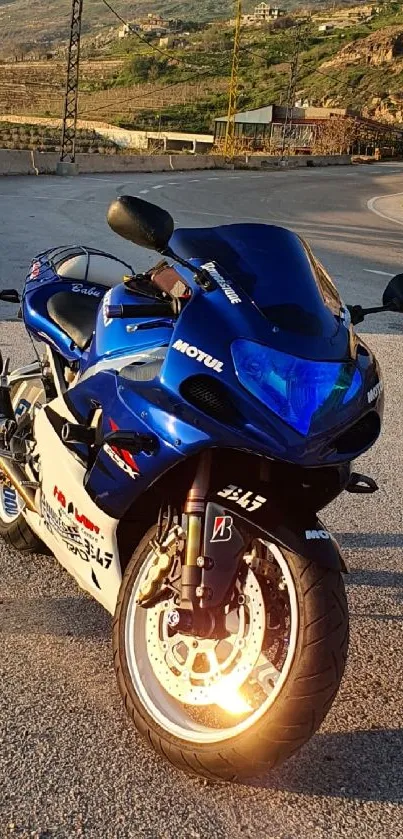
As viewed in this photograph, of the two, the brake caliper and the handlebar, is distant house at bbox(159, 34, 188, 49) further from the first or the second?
the brake caliper

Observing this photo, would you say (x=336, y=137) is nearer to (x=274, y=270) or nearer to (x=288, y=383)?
Answer: (x=274, y=270)

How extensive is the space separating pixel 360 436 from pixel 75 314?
4.36 ft

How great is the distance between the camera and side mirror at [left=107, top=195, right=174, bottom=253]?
2467 millimetres

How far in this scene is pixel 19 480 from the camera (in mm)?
3617

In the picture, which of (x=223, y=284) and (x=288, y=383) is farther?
(x=223, y=284)

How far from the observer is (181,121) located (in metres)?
114

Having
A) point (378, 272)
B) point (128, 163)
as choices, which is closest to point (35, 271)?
point (378, 272)

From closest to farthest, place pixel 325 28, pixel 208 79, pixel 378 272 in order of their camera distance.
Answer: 1. pixel 378 272
2. pixel 208 79
3. pixel 325 28

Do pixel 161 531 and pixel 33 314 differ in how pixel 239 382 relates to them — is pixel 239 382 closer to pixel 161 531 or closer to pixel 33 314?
pixel 161 531

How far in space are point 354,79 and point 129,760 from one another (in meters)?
135

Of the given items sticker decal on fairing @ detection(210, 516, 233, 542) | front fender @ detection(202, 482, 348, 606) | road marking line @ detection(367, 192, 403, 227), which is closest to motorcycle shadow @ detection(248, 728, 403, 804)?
front fender @ detection(202, 482, 348, 606)

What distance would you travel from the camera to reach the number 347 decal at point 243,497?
2.53 m

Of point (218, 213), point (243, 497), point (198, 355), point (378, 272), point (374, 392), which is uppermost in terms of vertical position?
point (198, 355)

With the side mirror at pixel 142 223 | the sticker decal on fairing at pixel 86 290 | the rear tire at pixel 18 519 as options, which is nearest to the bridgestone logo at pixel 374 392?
the side mirror at pixel 142 223
